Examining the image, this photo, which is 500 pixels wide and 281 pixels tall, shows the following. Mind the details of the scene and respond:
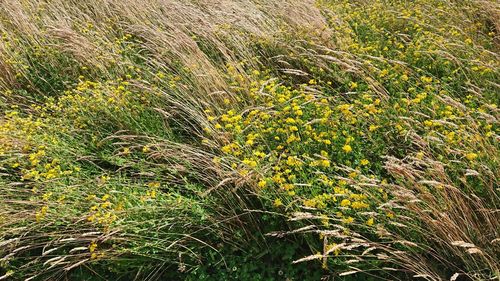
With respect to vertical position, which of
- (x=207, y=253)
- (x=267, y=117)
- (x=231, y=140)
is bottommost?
(x=207, y=253)

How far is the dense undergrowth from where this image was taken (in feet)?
7.32

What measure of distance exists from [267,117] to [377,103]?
732mm

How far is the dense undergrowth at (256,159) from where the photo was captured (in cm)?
223

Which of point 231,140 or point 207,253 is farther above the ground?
point 231,140

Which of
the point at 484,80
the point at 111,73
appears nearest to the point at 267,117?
the point at 484,80

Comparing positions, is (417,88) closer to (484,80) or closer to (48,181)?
(484,80)

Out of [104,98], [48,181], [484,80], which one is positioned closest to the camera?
[48,181]

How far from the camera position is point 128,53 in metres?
4.43

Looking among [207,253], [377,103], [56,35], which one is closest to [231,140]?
[207,253]

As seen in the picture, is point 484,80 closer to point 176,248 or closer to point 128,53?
point 176,248

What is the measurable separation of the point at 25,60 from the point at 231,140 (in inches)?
108

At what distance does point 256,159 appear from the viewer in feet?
8.68

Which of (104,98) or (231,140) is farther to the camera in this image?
(104,98)

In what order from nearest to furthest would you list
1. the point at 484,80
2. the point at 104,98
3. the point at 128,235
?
the point at 128,235, the point at 484,80, the point at 104,98
